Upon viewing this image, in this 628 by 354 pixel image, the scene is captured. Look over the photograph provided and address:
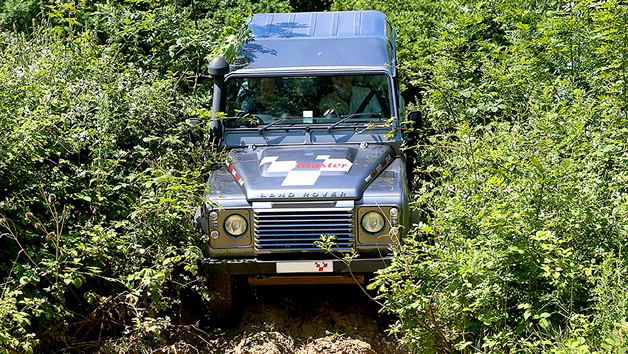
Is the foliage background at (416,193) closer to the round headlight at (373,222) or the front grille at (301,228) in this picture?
the round headlight at (373,222)

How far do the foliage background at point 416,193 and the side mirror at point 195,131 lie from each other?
4.5 inches

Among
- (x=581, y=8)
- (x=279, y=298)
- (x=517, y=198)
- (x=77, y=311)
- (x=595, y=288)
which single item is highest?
(x=581, y=8)

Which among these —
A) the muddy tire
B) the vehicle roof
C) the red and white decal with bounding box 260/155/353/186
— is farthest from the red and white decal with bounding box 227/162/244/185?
the vehicle roof

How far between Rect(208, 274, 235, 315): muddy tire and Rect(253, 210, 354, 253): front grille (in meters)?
0.47

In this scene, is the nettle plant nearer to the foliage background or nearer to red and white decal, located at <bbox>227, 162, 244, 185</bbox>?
the foliage background

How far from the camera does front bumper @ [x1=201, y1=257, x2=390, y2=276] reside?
4430mm

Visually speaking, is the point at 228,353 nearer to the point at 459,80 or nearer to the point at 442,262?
the point at 442,262

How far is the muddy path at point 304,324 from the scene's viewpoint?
453 centimetres

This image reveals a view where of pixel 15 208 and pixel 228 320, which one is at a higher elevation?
pixel 15 208

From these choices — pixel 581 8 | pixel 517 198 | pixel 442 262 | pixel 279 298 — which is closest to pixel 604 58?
pixel 581 8

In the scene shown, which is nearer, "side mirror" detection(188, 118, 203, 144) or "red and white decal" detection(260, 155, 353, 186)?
"red and white decal" detection(260, 155, 353, 186)

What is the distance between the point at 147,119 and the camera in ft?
18.9

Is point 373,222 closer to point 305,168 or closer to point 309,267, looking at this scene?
point 309,267

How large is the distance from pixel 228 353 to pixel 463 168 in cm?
230
